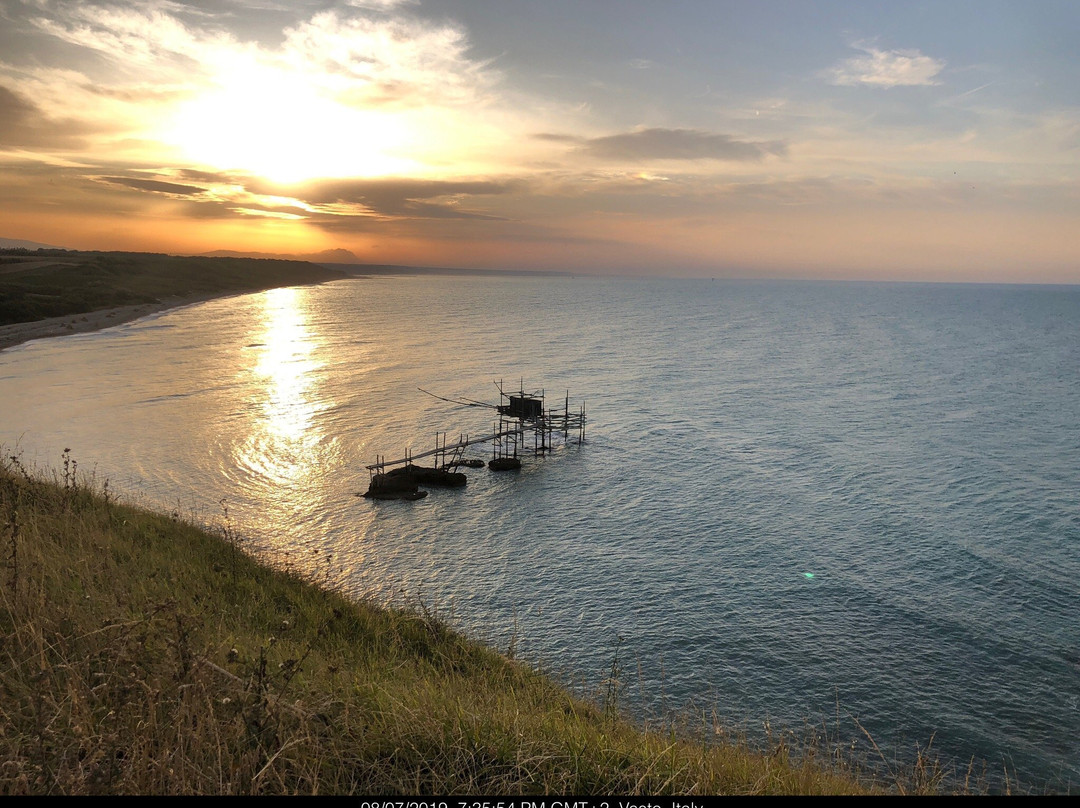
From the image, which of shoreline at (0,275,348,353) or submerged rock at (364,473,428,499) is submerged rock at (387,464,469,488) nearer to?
submerged rock at (364,473,428,499)

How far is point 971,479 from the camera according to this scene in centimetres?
4478

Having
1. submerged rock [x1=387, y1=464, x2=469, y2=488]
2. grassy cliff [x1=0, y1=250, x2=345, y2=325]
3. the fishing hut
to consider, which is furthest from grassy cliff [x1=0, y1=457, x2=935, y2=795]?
grassy cliff [x1=0, y1=250, x2=345, y2=325]

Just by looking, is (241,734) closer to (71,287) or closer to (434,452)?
(434,452)

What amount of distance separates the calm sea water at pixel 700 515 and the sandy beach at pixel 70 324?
10.8m

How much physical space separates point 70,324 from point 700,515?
11327 centimetres

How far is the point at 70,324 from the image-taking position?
Answer: 105062 mm

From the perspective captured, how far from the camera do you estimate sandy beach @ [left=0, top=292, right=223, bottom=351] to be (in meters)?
92.4

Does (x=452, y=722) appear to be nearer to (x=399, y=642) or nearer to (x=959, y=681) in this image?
(x=399, y=642)

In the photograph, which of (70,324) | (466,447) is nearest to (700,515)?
(466,447)

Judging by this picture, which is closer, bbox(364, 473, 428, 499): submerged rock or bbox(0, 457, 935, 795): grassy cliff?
bbox(0, 457, 935, 795): grassy cliff

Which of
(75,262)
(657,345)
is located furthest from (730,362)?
(75,262)

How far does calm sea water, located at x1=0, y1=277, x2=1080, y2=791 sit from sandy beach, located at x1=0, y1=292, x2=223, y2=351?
10.8 metres

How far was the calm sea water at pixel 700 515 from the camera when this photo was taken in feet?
75.2

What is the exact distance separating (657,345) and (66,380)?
91.8m
